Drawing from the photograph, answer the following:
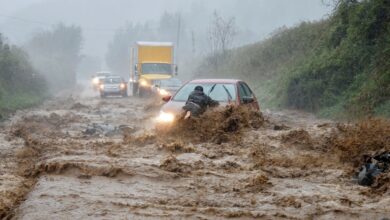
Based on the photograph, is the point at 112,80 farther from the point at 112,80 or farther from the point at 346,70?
the point at 346,70

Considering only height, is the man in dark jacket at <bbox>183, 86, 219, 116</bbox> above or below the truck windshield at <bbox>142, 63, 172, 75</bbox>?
below

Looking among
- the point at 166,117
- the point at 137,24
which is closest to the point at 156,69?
the point at 166,117

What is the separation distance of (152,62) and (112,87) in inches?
147

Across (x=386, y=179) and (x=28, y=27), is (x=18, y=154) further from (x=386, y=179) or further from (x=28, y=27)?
(x=28, y=27)

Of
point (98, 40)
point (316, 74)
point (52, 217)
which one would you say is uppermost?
point (98, 40)

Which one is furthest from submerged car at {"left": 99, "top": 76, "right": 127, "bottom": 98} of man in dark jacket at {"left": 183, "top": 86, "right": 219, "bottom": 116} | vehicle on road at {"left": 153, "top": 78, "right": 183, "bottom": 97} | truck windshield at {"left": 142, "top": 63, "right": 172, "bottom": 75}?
man in dark jacket at {"left": 183, "top": 86, "right": 219, "bottom": 116}

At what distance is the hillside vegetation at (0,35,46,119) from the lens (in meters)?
25.3

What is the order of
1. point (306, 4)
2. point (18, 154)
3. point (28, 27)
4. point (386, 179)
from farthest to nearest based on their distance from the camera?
1. point (28, 27)
2. point (306, 4)
3. point (18, 154)
4. point (386, 179)

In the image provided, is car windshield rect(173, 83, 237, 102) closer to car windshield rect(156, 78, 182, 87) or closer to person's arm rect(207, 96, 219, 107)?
person's arm rect(207, 96, 219, 107)

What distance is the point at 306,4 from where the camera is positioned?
14162 cm

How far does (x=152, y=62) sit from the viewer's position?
1272 inches

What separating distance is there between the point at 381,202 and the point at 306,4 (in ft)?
461

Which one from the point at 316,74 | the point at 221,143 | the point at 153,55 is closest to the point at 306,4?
the point at 153,55

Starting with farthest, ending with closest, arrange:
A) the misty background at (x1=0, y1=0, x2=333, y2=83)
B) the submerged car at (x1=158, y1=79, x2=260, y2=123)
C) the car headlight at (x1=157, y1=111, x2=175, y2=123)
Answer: the misty background at (x1=0, y1=0, x2=333, y2=83) < the submerged car at (x1=158, y1=79, x2=260, y2=123) < the car headlight at (x1=157, y1=111, x2=175, y2=123)
